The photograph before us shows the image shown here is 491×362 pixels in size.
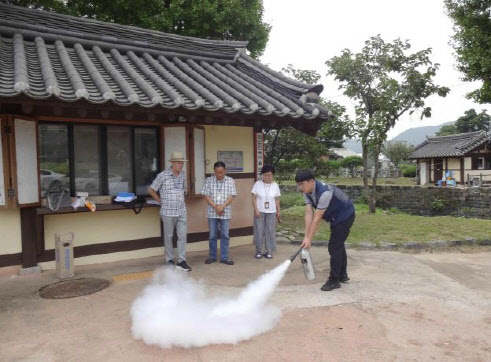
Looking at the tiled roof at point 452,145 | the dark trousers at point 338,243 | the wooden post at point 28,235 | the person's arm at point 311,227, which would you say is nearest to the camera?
the person's arm at point 311,227

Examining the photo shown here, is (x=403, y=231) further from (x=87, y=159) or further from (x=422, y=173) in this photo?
(x=422, y=173)

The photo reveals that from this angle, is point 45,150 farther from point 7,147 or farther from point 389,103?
point 389,103

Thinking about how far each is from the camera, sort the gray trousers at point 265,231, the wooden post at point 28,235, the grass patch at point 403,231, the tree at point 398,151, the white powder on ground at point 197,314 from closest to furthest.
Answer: the white powder on ground at point 197,314
the wooden post at point 28,235
the gray trousers at point 265,231
the grass patch at point 403,231
the tree at point 398,151

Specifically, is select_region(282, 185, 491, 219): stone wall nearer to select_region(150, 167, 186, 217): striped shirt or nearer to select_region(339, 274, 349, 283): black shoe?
select_region(339, 274, 349, 283): black shoe

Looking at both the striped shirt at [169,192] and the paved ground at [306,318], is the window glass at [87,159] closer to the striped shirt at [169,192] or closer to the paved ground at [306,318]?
the striped shirt at [169,192]

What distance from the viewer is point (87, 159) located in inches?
259

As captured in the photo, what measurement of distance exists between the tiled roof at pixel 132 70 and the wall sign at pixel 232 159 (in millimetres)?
1330

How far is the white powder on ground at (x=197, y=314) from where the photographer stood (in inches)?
150

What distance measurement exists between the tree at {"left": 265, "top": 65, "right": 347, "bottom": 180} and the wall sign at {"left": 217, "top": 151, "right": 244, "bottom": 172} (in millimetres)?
3307

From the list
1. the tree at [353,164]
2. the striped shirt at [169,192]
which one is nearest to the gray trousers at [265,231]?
the striped shirt at [169,192]

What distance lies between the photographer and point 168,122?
699 cm

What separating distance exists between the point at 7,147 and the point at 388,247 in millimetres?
7472

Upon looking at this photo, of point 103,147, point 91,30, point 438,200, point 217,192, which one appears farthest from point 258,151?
point 438,200

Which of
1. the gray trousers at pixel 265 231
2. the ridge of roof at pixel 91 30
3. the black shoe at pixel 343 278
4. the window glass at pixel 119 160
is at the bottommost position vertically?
the black shoe at pixel 343 278
